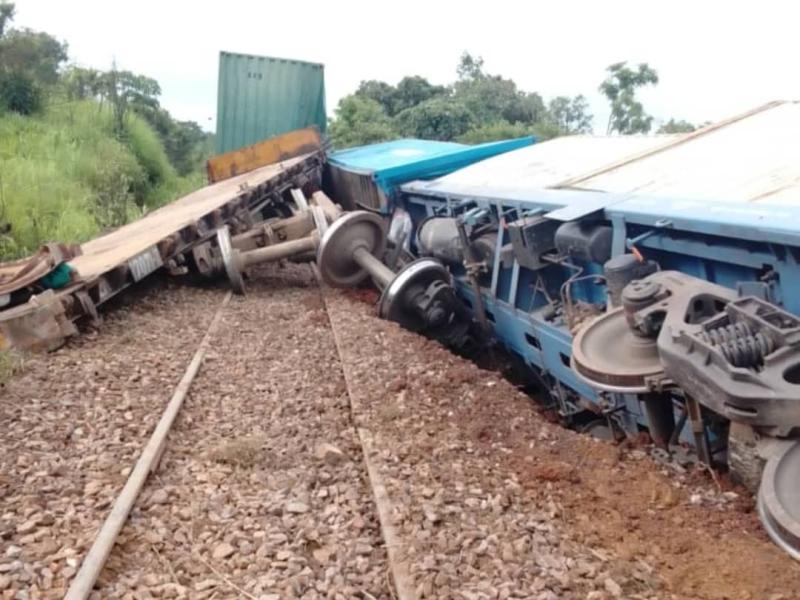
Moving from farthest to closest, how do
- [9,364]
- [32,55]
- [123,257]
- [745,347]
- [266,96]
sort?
[32,55] → [266,96] → [123,257] → [9,364] → [745,347]

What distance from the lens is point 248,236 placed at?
8820mm

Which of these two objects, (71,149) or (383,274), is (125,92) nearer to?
(71,149)

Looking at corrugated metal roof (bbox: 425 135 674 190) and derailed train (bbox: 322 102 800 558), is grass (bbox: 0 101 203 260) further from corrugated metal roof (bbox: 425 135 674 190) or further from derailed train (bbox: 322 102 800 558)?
derailed train (bbox: 322 102 800 558)

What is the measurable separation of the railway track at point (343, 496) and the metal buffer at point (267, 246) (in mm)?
2647

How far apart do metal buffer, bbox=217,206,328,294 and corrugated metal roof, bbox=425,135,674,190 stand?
149cm

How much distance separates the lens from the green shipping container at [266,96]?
15.1 m

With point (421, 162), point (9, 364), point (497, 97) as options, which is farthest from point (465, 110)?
point (9, 364)

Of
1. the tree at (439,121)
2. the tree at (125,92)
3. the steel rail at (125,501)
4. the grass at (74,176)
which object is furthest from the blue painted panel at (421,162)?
the tree at (439,121)

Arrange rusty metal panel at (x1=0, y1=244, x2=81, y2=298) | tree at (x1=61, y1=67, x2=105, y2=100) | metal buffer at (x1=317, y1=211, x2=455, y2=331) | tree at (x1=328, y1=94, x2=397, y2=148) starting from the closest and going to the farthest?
rusty metal panel at (x1=0, y1=244, x2=81, y2=298), metal buffer at (x1=317, y1=211, x2=455, y2=331), tree at (x1=61, y1=67, x2=105, y2=100), tree at (x1=328, y1=94, x2=397, y2=148)

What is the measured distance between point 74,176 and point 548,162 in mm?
11252

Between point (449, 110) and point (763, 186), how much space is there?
952 inches

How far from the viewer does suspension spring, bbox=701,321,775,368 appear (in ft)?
9.70

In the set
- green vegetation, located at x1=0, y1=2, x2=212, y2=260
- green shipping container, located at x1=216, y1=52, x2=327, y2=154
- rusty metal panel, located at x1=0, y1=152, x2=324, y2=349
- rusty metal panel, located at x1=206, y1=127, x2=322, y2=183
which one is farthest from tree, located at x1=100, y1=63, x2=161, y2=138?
rusty metal panel, located at x1=0, y1=152, x2=324, y2=349

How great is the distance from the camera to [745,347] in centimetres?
297
